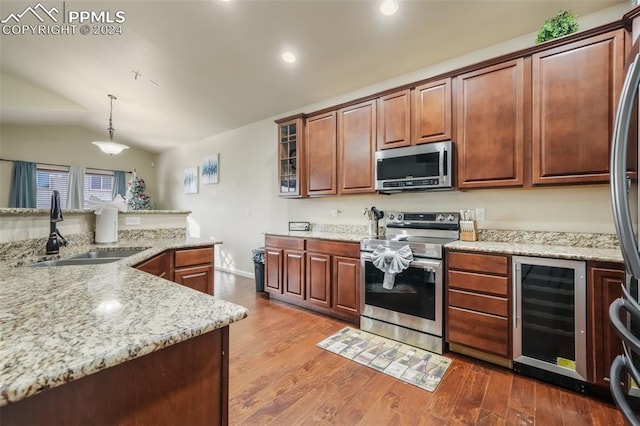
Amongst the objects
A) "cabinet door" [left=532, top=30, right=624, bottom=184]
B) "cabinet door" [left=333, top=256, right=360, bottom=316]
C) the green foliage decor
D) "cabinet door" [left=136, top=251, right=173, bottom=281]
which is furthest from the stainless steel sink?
the green foliage decor

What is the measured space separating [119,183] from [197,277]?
18.6ft

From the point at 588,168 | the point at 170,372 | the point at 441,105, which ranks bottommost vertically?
the point at 170,372

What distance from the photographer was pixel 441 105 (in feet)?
8.33

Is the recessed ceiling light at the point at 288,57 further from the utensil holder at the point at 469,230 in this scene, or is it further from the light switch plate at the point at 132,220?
the utensil holder at the point at 469,230

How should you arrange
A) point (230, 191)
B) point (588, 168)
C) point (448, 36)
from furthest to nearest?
point (230, 191)
point (448, 36)
point (588, 168)

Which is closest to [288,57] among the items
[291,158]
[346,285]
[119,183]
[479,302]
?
[291,158]

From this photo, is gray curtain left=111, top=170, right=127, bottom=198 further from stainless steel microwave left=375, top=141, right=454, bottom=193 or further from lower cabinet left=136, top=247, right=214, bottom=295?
stainless steel microwave left=375, top=141, right=454, bottom=193

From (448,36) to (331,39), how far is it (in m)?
1.07

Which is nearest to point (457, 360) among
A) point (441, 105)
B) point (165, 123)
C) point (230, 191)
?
point (441, 105)

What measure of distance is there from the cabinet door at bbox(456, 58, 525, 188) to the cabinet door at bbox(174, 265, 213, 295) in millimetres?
2522

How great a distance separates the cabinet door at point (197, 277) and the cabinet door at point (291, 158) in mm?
1520

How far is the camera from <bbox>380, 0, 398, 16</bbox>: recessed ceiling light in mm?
2185

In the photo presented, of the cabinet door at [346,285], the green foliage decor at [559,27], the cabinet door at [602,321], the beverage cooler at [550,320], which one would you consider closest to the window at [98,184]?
the cabinet door at [346,285]

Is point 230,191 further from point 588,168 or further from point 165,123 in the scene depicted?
point 588,168
